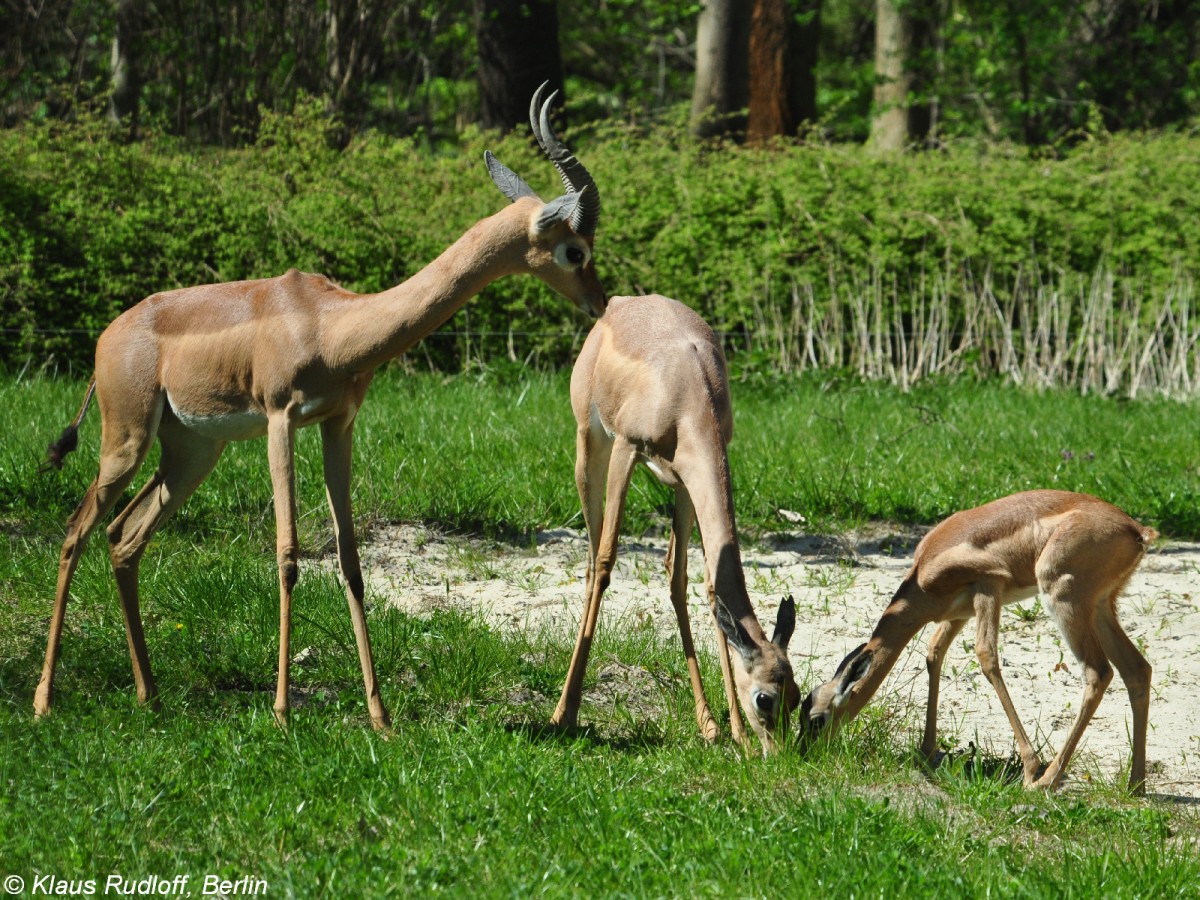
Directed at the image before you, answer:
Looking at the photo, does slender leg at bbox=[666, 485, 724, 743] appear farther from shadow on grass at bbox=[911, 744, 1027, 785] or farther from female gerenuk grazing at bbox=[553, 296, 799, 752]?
shadow on grass at bbox=[911, 744, 1027, 785]

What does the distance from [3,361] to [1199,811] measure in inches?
368

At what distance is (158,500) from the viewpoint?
5289mm

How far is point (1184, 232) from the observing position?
1213 centimetres

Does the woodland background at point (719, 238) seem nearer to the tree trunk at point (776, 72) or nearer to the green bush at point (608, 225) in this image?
the green bush at point (608, 225)

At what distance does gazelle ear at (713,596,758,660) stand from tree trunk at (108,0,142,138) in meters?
14.1

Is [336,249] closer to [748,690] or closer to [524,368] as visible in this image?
[524,368]

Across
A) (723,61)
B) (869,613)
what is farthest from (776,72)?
(869,613)

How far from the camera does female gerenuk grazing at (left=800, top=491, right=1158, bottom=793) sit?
15.7 feet

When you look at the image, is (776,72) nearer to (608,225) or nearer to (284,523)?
(608,225)

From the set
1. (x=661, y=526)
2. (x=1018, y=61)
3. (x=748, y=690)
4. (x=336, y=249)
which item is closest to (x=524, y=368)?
(x=336, y=249)

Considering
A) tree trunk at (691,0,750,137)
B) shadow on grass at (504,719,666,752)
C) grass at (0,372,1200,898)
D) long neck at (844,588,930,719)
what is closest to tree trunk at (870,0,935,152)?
tree trunk at (691,0,750,137)

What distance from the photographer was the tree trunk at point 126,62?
1677cm

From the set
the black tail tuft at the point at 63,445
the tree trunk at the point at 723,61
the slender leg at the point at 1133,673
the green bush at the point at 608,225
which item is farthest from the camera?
the tree trunk at the point at 723,61

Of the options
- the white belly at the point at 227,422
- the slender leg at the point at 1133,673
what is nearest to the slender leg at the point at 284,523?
the white belly at the point at 227,422
